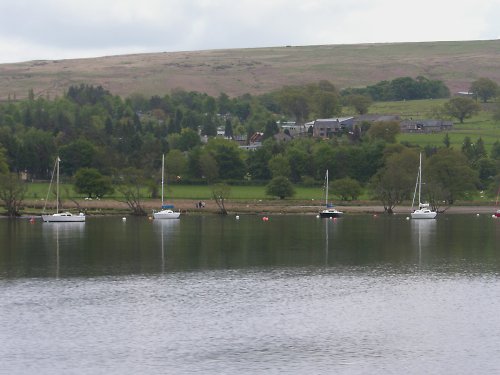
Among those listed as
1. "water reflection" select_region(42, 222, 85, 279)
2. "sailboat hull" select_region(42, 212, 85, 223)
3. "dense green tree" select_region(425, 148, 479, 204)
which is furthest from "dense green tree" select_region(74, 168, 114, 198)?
"dense green tree" select_region(425, 148, 479, 204)

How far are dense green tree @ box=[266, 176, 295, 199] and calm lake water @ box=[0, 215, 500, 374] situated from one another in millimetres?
64328

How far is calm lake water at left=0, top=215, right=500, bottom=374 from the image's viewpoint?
51188mm

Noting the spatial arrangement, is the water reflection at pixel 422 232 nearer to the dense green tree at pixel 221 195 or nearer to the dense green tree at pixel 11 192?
the dense green tree at pixel 221 195

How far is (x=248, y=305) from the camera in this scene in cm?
6612

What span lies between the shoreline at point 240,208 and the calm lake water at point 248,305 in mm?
44374

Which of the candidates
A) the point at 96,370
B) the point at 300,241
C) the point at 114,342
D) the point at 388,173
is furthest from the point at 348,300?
the point at 388,173

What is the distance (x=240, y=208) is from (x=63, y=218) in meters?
37.4

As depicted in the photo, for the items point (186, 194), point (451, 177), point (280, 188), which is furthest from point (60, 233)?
point (451, 177)

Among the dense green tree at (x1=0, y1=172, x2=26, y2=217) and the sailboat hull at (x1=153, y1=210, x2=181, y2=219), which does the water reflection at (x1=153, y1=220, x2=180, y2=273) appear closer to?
the sailboat hull at (x1=153, y1=210, x2=181, y2=219)

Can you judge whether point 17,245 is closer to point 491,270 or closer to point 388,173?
point 491,270

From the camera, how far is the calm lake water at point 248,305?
5119cm

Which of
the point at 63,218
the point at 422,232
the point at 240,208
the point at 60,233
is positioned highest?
the point at 240,208

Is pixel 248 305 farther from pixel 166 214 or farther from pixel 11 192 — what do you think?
pixel 11 192

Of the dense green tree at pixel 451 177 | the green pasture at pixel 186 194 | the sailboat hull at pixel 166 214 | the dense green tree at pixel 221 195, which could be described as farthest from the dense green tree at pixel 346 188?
the sailboat hull at pixel 166 214
